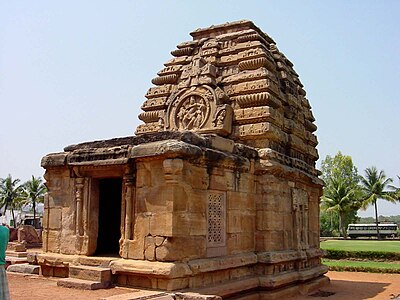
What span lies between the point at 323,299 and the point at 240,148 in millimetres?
4785

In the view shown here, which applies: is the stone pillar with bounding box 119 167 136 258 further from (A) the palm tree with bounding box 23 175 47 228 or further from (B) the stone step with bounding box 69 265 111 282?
(A) the palm tree with bounding box 23 175 47 228

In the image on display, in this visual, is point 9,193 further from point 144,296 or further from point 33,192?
point 144,296

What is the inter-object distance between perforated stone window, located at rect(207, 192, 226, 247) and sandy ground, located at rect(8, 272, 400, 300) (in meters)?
2.06

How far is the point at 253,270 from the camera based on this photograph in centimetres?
1095

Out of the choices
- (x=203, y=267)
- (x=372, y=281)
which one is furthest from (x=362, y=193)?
(x=203, y=267)

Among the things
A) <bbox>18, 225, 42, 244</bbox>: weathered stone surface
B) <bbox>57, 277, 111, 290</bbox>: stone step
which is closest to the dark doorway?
<bbox>57, 277, 111, 290</bbox>: stone step

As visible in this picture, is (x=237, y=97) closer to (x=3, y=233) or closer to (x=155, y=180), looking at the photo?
(x=155, y=180)

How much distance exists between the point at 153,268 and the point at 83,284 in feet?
4.65

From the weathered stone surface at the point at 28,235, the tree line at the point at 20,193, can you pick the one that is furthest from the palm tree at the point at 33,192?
the weathered stone surface at the point at 28,235

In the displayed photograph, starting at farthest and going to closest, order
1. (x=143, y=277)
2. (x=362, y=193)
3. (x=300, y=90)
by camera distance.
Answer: (x=362, y=193), (x=300, y=90), (x=143, y=277)

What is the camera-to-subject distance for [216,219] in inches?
388

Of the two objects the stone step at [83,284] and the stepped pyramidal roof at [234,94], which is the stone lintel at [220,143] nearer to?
the stepped pyramidal roof at [234,94]

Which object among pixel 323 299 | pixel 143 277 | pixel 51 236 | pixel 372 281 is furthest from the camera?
pixel 372 281

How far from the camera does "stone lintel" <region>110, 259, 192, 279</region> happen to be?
26.7ft
